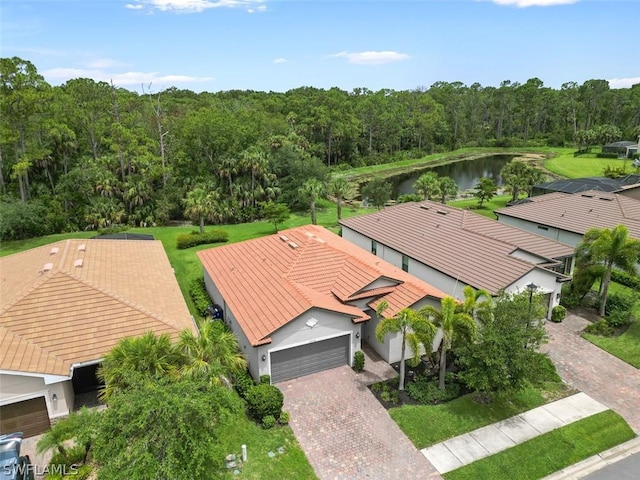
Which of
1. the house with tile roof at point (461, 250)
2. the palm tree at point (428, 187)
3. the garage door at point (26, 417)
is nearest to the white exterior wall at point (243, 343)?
the garage door at point (26, 417)

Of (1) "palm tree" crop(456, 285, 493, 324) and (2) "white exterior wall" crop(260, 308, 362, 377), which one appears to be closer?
(1) "palm tree" crop(456, 285, 493, 324)

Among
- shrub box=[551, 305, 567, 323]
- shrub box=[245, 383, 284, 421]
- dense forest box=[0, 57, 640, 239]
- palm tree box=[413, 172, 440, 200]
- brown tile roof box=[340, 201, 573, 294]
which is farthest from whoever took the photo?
palm tree box=[413, 172, 440, 200]

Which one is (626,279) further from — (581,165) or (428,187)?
(581,165)

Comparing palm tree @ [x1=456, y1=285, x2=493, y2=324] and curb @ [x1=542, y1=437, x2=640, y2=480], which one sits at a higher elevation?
palm tree @ [x1=456, y1=285, x2=493, y2=324]

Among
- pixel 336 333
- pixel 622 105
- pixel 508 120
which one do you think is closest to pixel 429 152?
pixel 508 120

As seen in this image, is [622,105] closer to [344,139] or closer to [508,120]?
[508,120]

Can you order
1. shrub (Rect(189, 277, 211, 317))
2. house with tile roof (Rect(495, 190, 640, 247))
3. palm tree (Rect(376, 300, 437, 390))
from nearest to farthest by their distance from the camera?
palm tree (Rect(376, 300, 437, 390))
shrub (Rect(189, 277, 211, 317))
house with tile roof (Rect(495, 190, 640, 247))

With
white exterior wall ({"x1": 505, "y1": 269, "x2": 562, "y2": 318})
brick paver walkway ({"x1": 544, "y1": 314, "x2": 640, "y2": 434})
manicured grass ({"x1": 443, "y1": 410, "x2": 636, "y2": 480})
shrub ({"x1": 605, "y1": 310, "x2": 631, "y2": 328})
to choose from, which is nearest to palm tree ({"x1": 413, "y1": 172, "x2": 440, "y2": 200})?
white exterior wall ({"x1": 505, "y1": 269, "x2": 562, "y2": 318})

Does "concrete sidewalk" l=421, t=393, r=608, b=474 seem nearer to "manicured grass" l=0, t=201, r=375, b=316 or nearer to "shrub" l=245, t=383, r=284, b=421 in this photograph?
"shrub" l=245, t=383, r=284, b=421

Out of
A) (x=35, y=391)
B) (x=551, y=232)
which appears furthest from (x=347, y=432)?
(x=551, y=232)
